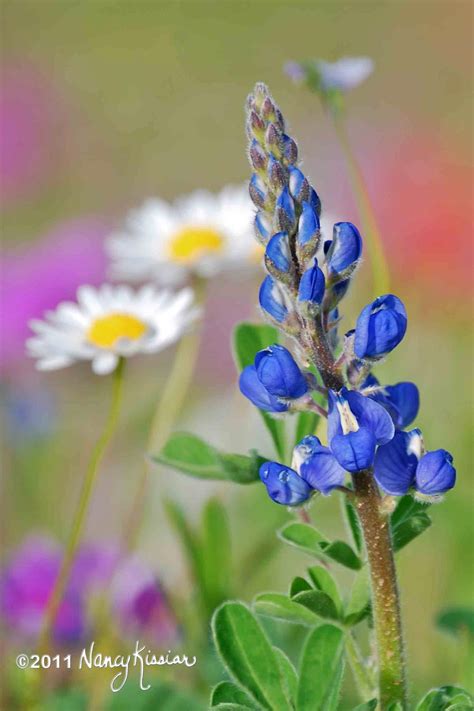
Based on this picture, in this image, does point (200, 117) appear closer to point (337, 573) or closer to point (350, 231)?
point (337, 573)

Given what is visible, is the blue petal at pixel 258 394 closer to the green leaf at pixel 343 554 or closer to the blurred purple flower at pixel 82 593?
the green leaf at pixel 343 554

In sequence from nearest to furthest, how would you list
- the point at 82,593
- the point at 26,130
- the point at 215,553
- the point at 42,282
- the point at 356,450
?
the point at 356,450 < the point at 215,553 < the point at 82,593 < the point at 42,282 < the point at 26,130

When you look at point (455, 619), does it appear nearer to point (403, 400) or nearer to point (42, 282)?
point (403, 400)

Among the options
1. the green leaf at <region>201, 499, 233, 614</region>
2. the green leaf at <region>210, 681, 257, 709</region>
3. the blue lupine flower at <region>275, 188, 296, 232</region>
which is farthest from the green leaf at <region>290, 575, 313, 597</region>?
the green leaf at <region>201, 499, 233, 614</region>

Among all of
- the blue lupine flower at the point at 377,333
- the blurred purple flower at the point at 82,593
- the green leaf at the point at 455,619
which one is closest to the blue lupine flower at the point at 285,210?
the blue lupine flower at the point at 377,333

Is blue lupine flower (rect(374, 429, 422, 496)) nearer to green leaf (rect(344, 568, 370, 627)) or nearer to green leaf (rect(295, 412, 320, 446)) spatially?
green leaf (rect(344, 568, 370, 627))

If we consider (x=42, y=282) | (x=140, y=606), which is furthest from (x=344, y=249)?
(x=42, y=282)
